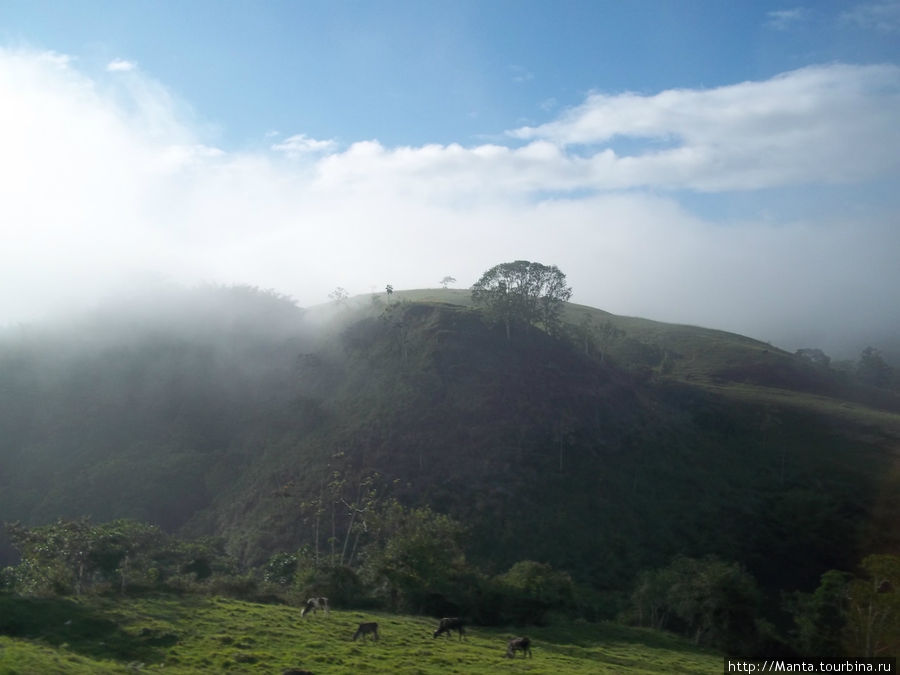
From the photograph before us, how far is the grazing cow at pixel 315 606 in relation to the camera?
3722cm

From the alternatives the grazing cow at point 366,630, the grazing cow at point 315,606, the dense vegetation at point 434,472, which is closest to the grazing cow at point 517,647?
the grazing cow at point 366,630

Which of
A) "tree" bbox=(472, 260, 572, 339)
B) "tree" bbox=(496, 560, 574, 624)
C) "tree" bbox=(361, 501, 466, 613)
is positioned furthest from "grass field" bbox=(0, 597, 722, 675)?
"tree" bbox=(472, 260, 572, 339)

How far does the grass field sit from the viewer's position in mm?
25000

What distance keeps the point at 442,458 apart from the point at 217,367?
5046 cm

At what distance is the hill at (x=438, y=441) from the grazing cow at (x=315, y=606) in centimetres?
2494

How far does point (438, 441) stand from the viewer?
8700 cm

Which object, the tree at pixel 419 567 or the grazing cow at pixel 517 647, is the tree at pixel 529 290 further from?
the grazing cow at pixel 517 647

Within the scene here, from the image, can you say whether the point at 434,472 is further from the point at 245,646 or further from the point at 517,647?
the point at 245,646

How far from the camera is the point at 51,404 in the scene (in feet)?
332

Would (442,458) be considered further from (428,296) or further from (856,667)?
(428,296)

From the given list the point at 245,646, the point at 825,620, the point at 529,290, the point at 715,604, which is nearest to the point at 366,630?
the point at 245,646

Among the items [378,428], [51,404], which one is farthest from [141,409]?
[378,428]

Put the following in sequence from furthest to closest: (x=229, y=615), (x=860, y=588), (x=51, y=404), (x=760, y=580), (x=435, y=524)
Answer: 1. (x=51, y=404)
2. (x=760, y=580)
3. (x=435, y=524)
4. (x=860, y=588)
5. (x=229, y=615)

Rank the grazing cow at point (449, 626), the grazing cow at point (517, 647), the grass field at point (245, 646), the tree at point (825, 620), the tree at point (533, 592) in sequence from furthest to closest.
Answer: the tree at point (533, 592) → the tree at point (825, 620) → the grazing cow at point (449, 626) → the grazing cow at point (517, 647) → the grass field at point (245, 646)
